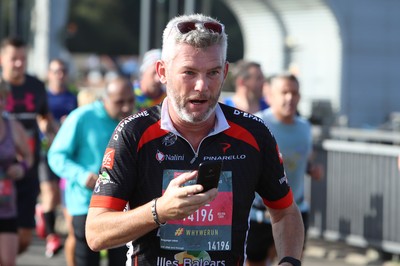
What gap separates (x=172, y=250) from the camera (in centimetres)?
419

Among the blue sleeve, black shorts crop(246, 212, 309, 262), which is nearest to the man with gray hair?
the blue sleeve

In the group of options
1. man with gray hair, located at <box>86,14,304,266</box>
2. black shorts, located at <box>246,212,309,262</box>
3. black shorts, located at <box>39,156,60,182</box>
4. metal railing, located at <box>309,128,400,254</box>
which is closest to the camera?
man with gray hair, located at <box>86,14,304,266</box>

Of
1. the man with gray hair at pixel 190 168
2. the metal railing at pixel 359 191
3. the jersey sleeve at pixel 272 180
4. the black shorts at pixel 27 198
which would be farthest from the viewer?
the metal railing at pixel 359 191

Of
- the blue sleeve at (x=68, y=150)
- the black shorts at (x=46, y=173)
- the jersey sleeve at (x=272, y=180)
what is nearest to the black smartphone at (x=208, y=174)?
the jersey sleeve at (x=272, y=180)

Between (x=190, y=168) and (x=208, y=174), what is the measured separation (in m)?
0.51

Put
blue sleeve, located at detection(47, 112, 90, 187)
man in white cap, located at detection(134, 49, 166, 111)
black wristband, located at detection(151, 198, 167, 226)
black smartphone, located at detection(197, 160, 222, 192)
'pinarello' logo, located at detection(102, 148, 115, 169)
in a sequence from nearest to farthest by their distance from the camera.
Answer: black smartphone, located at detection(197, 160, 222, 192) < black wristband, located at detection(151, 198, 167, 226) < 'pinarello' logo, located at detection(102, 148, 115, 169) < blue sleeve, located at detection(47, 112, 90, 187) < man in white cap, located at detection(134, 49, 166, 111)

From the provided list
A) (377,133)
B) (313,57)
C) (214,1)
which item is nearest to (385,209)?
(377,133)

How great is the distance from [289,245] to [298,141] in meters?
4.52

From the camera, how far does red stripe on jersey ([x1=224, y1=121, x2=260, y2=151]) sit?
431 centimetres

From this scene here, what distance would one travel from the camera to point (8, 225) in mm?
8211

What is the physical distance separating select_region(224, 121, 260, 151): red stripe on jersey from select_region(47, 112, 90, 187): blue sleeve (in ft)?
12.4

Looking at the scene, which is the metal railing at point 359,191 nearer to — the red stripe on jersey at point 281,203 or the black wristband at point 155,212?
the red stripe on jersey at point 281,203

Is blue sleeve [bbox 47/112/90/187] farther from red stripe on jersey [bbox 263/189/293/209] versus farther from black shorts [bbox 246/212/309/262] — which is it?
red stripe on jersey [bbox 263/189/293/209]

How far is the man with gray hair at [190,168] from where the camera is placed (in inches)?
158
